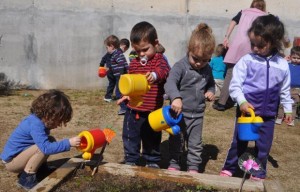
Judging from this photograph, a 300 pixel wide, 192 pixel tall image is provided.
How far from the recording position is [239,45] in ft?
21.6

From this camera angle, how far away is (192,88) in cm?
373

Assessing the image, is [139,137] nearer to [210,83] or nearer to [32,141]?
[210,83]

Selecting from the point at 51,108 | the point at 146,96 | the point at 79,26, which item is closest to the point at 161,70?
the point at 146,96

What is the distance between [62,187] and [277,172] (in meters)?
2.15

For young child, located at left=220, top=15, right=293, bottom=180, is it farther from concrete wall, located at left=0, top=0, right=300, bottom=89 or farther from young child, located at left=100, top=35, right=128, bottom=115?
concrete wall, located at left=0, top=0, right=300, bottom=89

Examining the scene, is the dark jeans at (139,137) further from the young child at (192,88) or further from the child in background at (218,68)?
the child in background at (218,68)

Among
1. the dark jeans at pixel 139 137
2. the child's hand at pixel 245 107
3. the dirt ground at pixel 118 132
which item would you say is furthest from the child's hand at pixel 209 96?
the dirt ground at pixel 118 132

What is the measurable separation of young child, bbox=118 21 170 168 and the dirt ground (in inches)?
15.7

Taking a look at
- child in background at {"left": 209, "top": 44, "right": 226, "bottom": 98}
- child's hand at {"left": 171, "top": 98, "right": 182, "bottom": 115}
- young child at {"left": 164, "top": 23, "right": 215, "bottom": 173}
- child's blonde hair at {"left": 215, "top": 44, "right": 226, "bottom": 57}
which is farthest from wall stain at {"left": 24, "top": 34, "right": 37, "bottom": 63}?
child's hand at {"left": 171, "top": 98, "right": 182, "bottom": 115}

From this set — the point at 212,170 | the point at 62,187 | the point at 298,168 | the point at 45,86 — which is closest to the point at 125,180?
the point at 62,187

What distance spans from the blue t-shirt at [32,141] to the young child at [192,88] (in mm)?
934

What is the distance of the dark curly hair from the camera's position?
332 cm

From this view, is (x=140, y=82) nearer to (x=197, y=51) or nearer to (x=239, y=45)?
(x=197, y=51)

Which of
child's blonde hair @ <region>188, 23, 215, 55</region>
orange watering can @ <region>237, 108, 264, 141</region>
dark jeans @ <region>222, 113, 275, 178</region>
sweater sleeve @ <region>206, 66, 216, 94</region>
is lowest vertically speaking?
dark jeans @ <region>222, 113, 275, 178</region>
